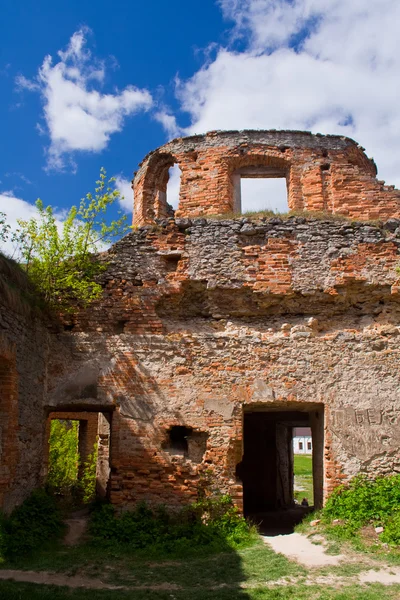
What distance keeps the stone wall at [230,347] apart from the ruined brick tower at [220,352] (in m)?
0.02

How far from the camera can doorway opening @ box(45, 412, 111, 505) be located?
11515 millimetres

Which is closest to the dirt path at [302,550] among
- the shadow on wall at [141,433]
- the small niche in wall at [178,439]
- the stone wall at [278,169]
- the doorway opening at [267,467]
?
the shadow on wall at [141,433]

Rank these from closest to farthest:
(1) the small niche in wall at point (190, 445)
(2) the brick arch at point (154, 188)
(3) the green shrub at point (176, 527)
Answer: (3) the green shrub at point (176, 527) < (1) the small niche in wall at point (190, 445) < (2) the brick arch at point (154, 188)

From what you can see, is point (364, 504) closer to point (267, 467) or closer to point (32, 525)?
point (32, 525)

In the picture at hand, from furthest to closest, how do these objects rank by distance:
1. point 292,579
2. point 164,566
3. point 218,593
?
point 164,566
point 292,579
point 218,593

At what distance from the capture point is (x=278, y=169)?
11.8 metres

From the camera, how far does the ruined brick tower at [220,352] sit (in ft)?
26.2

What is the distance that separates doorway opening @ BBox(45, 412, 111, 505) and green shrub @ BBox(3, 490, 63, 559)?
269 centimetres

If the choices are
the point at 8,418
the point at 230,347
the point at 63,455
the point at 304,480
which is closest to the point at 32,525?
the point at 8,418

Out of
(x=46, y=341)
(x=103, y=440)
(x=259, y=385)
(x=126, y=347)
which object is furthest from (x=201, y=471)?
(x=103, y=440)

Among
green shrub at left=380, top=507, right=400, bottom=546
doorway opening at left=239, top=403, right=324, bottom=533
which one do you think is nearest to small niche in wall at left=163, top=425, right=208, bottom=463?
green shrub at left=380, top=507, right=400, bottom=546

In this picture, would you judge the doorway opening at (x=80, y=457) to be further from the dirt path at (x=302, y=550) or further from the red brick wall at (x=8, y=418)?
the dirt path at (x=302, y=550)

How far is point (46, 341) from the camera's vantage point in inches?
338

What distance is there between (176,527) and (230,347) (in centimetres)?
279
